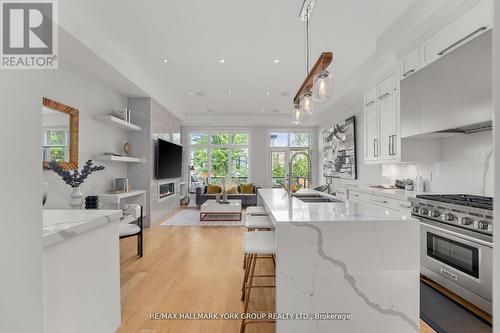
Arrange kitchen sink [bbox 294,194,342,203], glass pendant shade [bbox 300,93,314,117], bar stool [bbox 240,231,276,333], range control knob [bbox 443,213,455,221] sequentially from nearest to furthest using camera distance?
Answer: bar stool [bbox 240,231,276,333]
range control knob [bbox 443,213,455,221]
glass pendant shade [bbox 300,93,314,117]
kitchen sink [bbox 294,194,342,203]

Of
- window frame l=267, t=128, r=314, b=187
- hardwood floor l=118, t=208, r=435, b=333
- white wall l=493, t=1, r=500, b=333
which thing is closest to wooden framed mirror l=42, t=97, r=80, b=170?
hardwood floor l=118, t=208, r=435, b=333

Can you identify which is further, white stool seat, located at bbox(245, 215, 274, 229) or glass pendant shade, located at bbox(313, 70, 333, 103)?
white stool seat, located at bbox(245, 215, 274, 229)

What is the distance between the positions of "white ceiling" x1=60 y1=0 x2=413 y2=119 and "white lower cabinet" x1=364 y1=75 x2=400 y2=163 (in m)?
0.67

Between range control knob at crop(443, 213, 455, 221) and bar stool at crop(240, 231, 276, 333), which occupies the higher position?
range control knob at crop(443, 213, 455, 221)

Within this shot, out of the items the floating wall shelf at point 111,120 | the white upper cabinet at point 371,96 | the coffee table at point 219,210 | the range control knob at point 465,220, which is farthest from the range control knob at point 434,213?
the floating wall shelf at point 111,120

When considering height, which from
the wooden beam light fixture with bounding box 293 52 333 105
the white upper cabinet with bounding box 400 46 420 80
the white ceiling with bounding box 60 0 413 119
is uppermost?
the white ceiling with bounding box 60 0 413 119

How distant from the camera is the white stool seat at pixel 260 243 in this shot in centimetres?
179

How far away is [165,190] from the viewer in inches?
245

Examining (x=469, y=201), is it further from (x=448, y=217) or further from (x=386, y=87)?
(x=386, y=87)

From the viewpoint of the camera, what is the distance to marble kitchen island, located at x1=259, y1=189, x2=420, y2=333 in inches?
59.8

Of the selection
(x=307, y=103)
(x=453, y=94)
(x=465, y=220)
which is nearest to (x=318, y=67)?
(x=307, y=103)

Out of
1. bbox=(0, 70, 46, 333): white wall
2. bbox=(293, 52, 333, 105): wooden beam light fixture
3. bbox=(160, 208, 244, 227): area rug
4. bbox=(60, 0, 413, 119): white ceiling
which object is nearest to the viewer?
bbox=(0, 70, 46, 333): white wall

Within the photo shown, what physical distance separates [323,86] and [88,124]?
11.8 ft

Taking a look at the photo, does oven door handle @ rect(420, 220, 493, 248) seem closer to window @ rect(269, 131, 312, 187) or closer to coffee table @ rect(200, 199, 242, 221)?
coffee table @ rect(200, 199, 242, 221)
